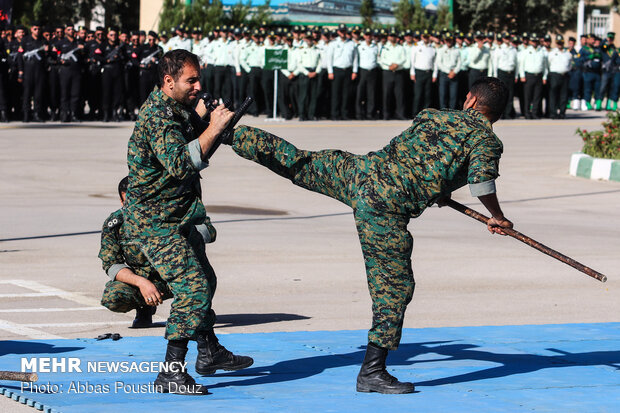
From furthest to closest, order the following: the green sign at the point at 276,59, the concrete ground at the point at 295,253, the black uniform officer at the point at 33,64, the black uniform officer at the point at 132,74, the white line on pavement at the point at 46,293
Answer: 1. the green sign at the point at 276,59
2. the black uniform officer at the point at 132,74
3. the black uniform officer at the point at 33,64
4. the white line on pavement at the point at 46,293
5. the concrete ground at the point at 295,253

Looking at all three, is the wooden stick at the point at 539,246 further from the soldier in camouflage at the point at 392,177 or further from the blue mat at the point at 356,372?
the blue mat at the point at 356,372

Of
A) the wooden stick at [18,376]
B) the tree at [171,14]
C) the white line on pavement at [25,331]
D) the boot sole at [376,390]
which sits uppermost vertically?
the tree at [171,14]

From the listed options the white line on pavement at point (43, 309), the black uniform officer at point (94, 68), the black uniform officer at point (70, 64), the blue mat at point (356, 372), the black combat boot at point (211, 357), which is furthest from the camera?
the black uniform officer at point (94, 68)

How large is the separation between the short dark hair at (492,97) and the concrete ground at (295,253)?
2.61m

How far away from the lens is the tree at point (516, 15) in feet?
155

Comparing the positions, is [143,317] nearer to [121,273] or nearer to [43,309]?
[121,273]

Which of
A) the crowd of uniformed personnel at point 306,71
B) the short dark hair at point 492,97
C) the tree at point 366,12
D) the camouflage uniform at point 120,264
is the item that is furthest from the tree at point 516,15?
the short dark hair at point 492,97

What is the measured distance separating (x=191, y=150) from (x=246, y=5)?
33.2 meters

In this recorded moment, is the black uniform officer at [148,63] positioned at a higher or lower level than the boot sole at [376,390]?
higher

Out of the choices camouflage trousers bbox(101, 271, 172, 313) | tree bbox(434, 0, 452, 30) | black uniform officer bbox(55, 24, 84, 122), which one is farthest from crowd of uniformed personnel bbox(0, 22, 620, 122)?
camouflage trousers bbox(101, 271, 172, 313)

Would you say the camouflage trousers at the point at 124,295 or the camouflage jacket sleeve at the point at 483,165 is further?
the camouflage trousers at the point at 124,295

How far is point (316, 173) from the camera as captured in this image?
21.9ft

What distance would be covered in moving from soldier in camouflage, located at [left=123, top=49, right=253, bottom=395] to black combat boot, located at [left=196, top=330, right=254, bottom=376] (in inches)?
13.5

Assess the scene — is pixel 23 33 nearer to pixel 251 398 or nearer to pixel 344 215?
pixel 344 215
